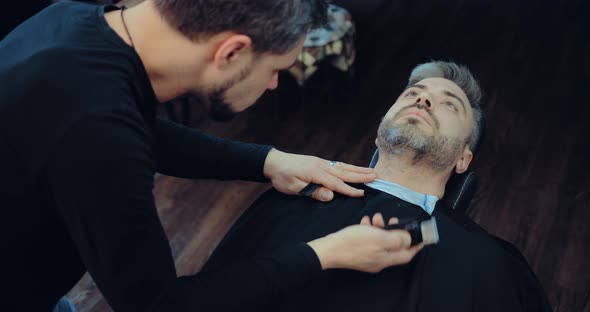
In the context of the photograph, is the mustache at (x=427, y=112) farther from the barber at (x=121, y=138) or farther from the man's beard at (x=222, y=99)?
the man's beard at (x=222, y=99)

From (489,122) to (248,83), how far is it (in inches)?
80.1

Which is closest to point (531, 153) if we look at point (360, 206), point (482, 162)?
point (482, 162)

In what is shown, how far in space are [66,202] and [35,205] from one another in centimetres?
8

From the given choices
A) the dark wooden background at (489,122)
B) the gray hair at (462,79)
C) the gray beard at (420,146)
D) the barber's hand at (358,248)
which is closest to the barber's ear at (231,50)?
the barber's hand at (358,248)

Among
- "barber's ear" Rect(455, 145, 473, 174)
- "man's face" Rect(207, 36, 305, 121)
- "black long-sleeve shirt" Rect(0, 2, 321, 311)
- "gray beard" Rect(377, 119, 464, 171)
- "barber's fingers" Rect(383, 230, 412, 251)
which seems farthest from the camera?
"barber's ear" Rect(455, 145, 473, 174)

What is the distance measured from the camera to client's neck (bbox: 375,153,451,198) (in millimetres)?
1527

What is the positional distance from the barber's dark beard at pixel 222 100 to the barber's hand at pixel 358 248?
1.01 ft

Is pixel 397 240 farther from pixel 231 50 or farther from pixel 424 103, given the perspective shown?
pixel 424 103

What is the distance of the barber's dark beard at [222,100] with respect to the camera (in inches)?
36.2

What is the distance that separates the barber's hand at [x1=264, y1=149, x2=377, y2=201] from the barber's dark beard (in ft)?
1.07

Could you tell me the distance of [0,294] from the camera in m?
0.93

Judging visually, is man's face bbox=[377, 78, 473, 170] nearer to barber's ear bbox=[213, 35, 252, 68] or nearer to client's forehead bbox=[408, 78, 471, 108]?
client's forehead bbox=[408, 78, 471, 108]

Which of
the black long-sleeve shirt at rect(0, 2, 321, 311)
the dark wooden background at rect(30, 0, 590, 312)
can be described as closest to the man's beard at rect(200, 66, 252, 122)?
the black long-sleeve shirt at rect(0, 2, 321, 311)

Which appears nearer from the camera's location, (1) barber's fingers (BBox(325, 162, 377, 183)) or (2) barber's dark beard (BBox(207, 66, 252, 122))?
(2) barber's dark beard (BBox(207, 66, 252, 122))
